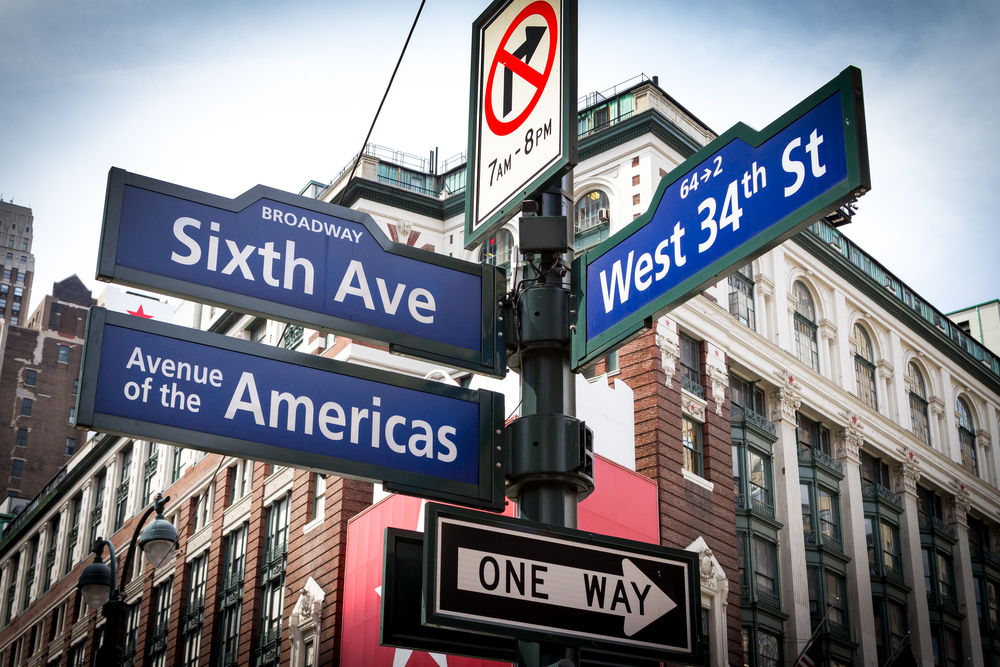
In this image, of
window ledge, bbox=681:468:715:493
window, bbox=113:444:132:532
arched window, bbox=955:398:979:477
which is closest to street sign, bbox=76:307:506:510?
window ledge, bbox=681:468:715:493

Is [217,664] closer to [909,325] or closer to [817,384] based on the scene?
[817,384]

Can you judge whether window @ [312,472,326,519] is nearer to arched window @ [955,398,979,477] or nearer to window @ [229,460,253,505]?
window @ [229,460,253,505]

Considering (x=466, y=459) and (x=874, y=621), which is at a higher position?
(x=874, y=621)

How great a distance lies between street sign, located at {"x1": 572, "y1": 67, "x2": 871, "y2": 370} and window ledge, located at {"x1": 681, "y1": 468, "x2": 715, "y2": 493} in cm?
2656

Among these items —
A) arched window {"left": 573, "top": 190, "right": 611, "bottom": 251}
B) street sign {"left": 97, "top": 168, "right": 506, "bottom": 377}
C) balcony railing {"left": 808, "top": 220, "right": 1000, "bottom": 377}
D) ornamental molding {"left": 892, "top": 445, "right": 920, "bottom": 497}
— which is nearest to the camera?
street sign {"left": 97, "top": 168, "right": 506, "bottom": 377}

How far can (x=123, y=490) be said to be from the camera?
173 ft

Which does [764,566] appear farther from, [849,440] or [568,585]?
[568,585]

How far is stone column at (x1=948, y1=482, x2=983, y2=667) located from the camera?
1628 inches

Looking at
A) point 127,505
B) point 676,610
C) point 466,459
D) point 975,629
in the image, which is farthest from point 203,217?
point 127,505

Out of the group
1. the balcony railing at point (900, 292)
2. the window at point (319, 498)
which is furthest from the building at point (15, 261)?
the balcony railing at point (900, 292)

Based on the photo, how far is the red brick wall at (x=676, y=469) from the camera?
30.2 metres

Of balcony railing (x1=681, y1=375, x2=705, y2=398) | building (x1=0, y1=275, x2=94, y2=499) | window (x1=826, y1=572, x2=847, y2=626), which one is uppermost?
building (x1=0, y1=275, x2=94, y2=499)

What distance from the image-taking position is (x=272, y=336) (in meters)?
40.4

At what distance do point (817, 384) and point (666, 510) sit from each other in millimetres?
10928
